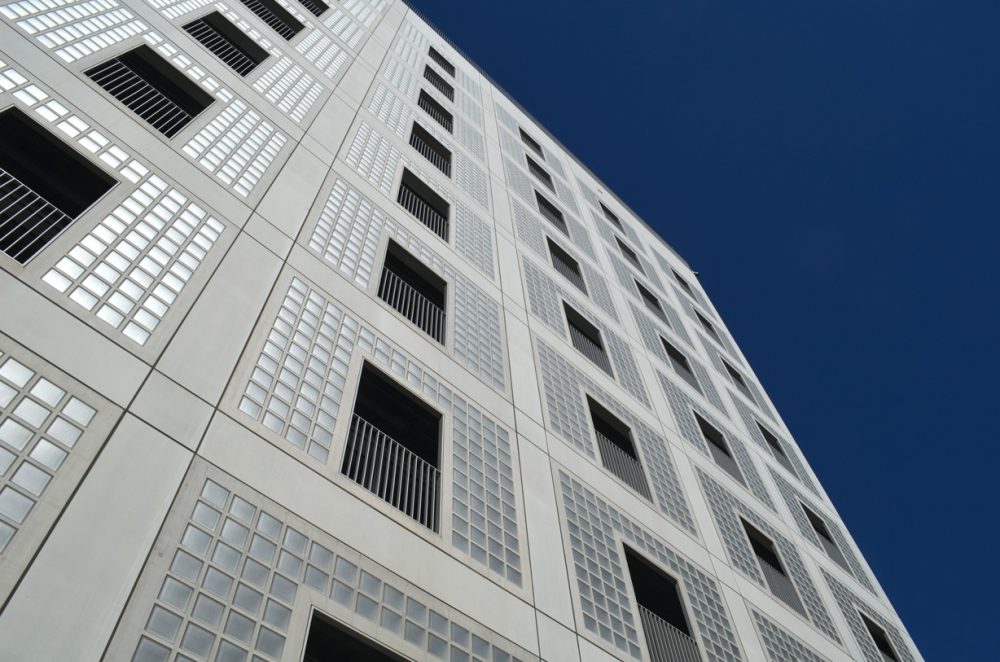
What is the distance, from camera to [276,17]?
1524 centimetres

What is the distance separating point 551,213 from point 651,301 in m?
4.89

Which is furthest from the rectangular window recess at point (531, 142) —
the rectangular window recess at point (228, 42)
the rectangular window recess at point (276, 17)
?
the rectangular window recess at point (228, 42)

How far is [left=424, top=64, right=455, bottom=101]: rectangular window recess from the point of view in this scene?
20.6 meters

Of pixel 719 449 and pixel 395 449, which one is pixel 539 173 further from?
pixel 395 449

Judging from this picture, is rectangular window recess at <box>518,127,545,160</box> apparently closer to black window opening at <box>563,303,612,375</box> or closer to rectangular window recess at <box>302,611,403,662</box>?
black window opening at <box>563,303,612,375</box>

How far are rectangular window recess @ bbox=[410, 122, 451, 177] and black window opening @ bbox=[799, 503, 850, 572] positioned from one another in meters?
13.1

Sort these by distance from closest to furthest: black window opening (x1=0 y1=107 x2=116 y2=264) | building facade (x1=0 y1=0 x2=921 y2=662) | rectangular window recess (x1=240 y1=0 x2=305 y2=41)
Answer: building facade (x1=0 y1=0 x2=921 y2=662)
black window opening (x1=0 y1=107 x2=116 y2=264)
rectangular window recess (x1=240 y1=0 x2=305 y2=41)

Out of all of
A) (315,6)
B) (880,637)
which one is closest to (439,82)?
(315,6)

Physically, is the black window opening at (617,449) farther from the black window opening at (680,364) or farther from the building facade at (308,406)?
the black window opening at (680,364)

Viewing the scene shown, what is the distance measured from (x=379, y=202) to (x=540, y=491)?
5.62 meters

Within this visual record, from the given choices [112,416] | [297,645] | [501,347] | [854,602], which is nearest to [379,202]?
[501,347]

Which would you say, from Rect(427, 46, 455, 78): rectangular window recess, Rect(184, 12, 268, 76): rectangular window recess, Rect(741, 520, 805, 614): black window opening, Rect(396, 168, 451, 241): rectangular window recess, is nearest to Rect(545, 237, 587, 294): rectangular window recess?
Rect(396, 168, 451, 241): rectangular window recess

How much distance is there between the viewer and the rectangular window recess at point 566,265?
16859 mm

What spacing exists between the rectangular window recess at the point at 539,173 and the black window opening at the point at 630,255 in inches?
143
